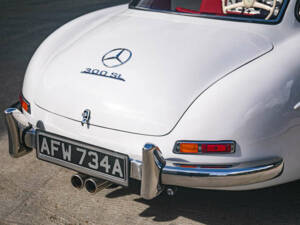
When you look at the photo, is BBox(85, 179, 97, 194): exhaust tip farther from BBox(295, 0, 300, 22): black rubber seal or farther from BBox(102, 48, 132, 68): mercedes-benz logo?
BBox(295, 0, 300, 22): black rubber seal

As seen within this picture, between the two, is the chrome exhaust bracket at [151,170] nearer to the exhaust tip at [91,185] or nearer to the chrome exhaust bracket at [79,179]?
the exhaust tip at [91,185]

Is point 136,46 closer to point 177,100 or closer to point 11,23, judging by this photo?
point 177,100

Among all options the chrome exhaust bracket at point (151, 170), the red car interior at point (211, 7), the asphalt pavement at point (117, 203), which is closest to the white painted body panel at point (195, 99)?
the chrome exhaust bracket at point (151, 170)

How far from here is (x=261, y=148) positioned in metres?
3.04

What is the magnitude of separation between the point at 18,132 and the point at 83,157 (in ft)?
2.00

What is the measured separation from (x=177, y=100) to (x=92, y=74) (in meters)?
0.65

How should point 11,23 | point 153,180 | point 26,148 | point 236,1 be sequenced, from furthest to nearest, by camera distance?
point 11,23 < point 236,1 < point 26,148 < point 153,180

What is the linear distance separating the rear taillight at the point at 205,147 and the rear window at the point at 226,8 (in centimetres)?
Answer: 118

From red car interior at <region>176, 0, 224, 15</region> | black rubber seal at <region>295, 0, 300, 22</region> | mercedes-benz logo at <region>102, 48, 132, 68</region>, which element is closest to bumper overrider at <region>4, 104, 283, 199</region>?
mercedes-benz logo at <region>102, 48, 132, 68</region>

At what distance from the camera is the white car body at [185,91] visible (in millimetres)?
3025

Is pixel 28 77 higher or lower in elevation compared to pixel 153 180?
higher

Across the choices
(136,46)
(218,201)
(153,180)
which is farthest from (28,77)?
(218,201)

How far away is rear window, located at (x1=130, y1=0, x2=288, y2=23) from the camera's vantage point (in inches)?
148

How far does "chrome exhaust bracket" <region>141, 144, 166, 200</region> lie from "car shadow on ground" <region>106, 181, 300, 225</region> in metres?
0.47
